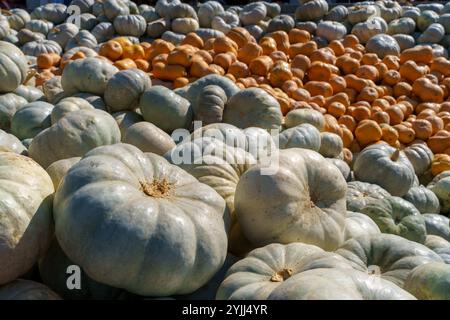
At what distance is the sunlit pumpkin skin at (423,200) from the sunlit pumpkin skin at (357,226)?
1.96m

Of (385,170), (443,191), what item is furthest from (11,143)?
(443,191)

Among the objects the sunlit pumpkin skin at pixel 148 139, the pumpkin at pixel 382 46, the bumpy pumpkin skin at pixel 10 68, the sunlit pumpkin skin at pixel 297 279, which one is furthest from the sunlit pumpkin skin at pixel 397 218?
the pumpkin at pixel 382 46

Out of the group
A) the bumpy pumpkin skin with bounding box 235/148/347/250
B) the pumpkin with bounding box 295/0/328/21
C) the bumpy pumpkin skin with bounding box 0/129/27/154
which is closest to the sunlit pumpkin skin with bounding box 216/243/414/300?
the bumpy pumpkin skin with bounding box 235/148/347/250

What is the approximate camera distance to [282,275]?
199 cm

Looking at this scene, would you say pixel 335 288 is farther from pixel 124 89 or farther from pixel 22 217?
pixel 124 89

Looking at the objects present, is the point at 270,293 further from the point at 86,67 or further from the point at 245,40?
the point at 245,40

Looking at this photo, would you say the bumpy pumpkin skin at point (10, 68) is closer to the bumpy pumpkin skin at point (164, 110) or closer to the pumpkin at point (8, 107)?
the pumpkin at point (8, 107)

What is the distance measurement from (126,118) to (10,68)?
1.25 metres

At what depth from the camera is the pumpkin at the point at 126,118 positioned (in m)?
4.37

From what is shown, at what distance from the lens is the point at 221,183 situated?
2654mm

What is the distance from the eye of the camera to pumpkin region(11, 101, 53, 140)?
13.6 ft

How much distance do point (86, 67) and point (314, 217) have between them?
10.5ft

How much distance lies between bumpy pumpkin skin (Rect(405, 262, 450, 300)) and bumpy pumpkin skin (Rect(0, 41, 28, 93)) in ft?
13.2

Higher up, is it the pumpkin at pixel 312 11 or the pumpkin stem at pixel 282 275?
the pumpkin stem at pixel 282 275
